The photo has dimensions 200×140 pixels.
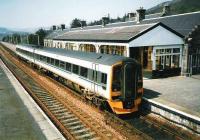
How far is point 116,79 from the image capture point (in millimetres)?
15656

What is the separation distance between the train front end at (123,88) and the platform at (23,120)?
385 cm

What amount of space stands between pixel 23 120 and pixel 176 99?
31.9ft

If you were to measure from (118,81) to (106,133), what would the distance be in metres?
3.29

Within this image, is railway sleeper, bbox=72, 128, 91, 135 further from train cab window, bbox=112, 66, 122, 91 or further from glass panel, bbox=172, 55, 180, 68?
glass panel, bbox=172, 55, 180, 68

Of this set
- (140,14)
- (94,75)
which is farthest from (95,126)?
(140,14)

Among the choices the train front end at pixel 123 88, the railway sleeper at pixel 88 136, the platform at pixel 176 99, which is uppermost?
the train front end at pixel 123 88

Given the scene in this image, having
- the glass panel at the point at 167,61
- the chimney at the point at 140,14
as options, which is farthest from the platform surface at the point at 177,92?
the chimney at the point at 140,14

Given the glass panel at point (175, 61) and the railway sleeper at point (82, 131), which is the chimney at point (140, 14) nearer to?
the glass panel at point (175, 61)

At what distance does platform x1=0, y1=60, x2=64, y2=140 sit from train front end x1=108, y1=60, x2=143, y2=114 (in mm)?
3854

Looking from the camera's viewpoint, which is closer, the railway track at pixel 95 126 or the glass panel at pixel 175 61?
the railway track at pixel 95 126

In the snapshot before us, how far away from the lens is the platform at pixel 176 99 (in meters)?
14.6

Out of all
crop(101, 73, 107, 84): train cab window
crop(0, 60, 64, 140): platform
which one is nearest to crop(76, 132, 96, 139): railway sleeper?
crop(0, 60, 64, 140): platform

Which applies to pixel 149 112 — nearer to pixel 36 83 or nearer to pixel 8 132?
pixel 8 132

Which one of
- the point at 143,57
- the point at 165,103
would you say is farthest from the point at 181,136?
the point at 143,57
